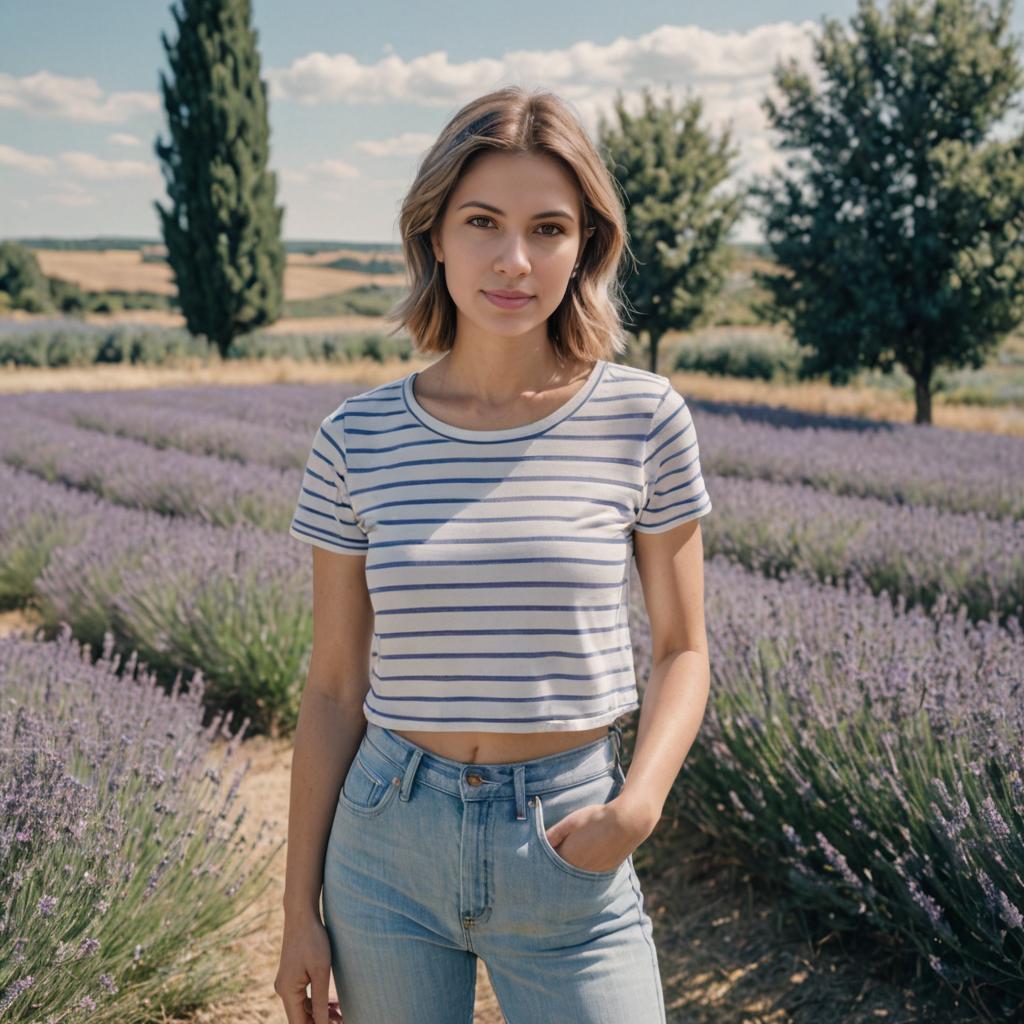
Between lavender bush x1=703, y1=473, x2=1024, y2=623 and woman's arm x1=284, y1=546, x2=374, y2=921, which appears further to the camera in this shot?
lavender bush x1=703, y1=473, x2=1024, y2=623

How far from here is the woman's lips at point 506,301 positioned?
1277mm

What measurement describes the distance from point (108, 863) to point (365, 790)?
94cm

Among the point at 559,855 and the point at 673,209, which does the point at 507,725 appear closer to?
the point at 559,855

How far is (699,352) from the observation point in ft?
115

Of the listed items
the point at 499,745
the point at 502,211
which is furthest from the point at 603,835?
the point at 502,211

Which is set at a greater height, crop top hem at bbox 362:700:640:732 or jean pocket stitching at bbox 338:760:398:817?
crop top hem at bbox 362:700:640:732

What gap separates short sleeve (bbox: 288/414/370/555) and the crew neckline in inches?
4.9

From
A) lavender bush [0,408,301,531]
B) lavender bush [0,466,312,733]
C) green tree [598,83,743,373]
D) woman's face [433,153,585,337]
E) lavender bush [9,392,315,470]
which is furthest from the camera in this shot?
green tree [598,83,743,373]

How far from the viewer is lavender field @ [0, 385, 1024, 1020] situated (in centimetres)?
218

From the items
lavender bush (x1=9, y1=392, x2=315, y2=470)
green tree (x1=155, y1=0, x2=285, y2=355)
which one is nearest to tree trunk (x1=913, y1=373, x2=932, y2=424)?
lavender bush (x1=9, y1=392, x2=315, y2=470)

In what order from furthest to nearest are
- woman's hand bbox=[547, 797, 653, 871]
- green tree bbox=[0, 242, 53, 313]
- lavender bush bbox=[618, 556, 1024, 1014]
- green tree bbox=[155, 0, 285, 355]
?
1. green tree bbox=[0, 242, 53, 313]
2. green tree bbox=[155, 0, 285, 355]
3. lavender bush bbox=[618, 556, 1024, 1014]
4. woman's hand bbox=[547, 797, 653, 871]

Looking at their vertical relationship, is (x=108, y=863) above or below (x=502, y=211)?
below

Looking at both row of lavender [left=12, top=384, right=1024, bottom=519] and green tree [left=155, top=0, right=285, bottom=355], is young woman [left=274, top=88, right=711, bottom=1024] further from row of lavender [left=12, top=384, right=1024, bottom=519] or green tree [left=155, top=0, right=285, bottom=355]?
green tree [left=155, top=0, right=285, bottom=355]

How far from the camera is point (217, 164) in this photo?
25.3m
